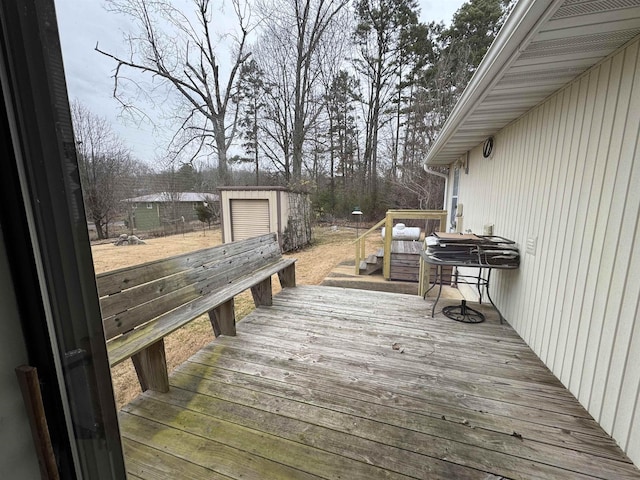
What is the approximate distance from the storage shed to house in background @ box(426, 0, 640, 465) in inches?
236

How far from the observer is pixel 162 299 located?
2.09 m

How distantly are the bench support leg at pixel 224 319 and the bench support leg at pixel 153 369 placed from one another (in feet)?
2.52

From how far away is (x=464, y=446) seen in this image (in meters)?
1.56

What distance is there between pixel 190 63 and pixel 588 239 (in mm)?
7915

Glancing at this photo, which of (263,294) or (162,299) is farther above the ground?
(162,299)

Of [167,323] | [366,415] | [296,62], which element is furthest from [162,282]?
[296,62]

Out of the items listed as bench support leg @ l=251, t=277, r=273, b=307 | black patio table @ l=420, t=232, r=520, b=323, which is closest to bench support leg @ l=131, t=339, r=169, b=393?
bench support leg @ l=251, t=277, r=273, b=307

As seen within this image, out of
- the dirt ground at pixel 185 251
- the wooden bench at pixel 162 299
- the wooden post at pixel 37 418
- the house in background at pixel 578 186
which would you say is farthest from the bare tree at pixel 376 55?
the wooden post at pixel 37 418

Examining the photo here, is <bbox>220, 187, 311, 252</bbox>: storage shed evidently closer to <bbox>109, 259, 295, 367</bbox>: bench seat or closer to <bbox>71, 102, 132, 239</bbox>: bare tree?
<bbox>109, 259, 295, 367</bbox>: bench seat

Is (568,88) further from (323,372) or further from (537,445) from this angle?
(323,372)

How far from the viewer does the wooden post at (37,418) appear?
0.41m

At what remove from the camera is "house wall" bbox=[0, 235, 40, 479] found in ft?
1.28

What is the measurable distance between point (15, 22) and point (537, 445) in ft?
7.90

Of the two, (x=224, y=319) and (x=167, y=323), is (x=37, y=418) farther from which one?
(x=224, y=319)
